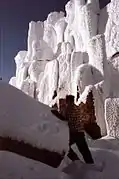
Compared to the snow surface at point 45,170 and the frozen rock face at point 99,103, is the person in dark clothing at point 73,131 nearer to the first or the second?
the snow surface at point 45,170

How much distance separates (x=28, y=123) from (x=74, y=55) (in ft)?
13.5

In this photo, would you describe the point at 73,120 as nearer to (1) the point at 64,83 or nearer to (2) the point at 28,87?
(1) the point at 64,83

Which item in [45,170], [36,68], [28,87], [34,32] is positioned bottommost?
[45,170]

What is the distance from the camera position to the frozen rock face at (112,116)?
2.41 m

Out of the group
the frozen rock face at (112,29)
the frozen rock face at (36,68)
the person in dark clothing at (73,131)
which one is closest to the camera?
the person in dark clothing at (73,131)

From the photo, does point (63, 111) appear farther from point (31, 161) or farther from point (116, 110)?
point (116, 110)

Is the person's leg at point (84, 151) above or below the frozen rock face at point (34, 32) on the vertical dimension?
below

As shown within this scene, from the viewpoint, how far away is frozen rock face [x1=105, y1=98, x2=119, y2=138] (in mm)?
2410

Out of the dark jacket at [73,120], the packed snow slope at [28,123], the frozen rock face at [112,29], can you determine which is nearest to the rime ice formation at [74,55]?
the frozen rock face at [112,29]

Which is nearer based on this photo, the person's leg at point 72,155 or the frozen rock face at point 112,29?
the person's leg at point 72,155

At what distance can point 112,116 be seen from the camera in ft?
8.08

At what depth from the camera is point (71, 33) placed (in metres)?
6.07

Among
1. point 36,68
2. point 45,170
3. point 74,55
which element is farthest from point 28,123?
point 36,68

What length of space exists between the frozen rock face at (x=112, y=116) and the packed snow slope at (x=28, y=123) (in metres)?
1.64
